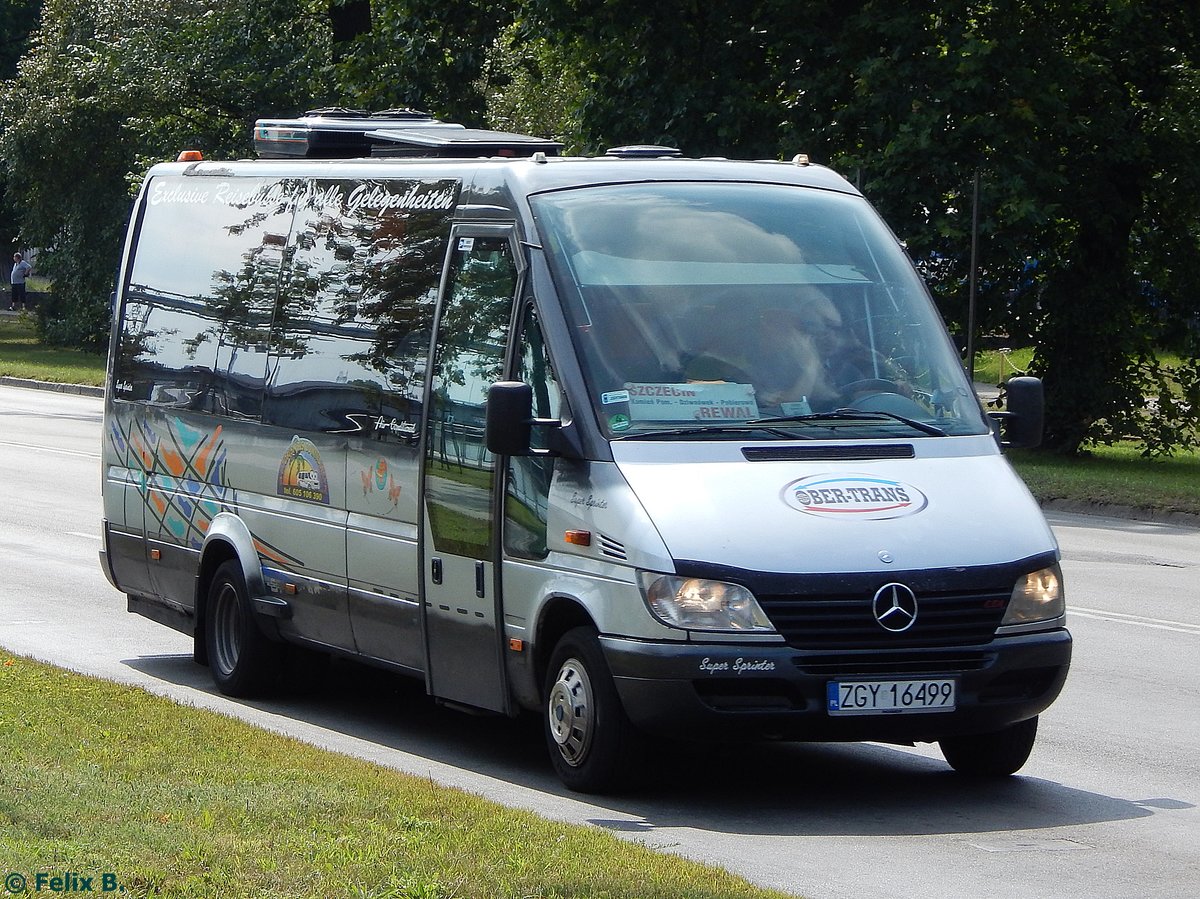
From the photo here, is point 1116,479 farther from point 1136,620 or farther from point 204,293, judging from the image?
point 204,293

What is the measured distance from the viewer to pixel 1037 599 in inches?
303

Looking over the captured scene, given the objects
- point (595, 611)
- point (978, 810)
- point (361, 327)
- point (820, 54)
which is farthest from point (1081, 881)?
point (820, 54)

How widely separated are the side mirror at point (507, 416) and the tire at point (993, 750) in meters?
2.03

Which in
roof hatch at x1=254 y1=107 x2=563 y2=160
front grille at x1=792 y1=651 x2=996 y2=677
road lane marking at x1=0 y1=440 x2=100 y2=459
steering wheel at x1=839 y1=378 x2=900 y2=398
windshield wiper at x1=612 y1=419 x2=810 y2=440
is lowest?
road lane marking at x1=0 y1=440 x2=100 y2=459

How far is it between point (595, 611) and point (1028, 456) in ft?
66.2

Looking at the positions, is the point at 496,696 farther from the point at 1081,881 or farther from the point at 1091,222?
the point at 1091,222

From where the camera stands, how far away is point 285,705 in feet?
33.4

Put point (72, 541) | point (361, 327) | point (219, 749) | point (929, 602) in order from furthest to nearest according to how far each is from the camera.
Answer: point (72, 541)
point (361, 327)
point (219, 749)
point (929, 602)

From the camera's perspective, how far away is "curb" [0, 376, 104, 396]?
3853 centimetres

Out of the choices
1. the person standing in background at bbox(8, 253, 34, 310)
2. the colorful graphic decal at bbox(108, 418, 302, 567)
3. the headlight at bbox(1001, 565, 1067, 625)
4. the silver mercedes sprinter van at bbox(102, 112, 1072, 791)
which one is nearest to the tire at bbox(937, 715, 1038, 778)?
the silver mercedes sprinter van at bbox(102, 112, 1072, 791)

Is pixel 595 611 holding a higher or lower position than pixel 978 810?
higher

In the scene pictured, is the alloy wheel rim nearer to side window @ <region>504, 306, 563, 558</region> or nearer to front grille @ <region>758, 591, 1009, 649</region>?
side window @ <region>504, 306, 563, 558</region>

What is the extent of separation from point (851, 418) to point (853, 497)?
A: 21.8 inches

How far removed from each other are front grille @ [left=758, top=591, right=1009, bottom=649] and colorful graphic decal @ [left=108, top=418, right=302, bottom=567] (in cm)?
340
